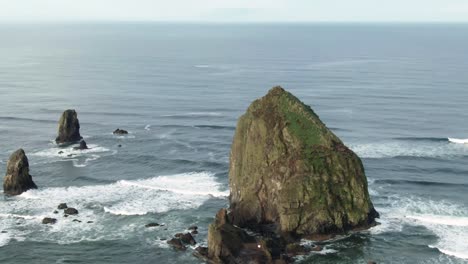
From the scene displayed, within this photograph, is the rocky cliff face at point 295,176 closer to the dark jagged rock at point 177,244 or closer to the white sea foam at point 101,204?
the dark jagged rock at point 177,244

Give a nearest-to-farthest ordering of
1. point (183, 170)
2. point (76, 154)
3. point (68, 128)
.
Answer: point (183, 170) → point (76, 154) → point (68, 128)

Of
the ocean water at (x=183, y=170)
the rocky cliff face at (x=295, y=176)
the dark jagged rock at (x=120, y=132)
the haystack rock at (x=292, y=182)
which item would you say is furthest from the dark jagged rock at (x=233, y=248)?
the dark jagged rock at (x=120, y=132)

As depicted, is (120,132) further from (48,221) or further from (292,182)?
(292,182)

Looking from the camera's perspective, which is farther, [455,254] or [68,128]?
[68,128]

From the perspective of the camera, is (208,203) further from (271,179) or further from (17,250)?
(17,250)

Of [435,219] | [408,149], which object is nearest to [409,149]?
[408,149]

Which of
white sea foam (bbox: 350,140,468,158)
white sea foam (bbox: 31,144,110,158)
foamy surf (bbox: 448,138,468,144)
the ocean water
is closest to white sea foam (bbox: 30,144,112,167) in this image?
white sea foam (bbox: 31,144,110,158)

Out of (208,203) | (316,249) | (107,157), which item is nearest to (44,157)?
(107,157)
